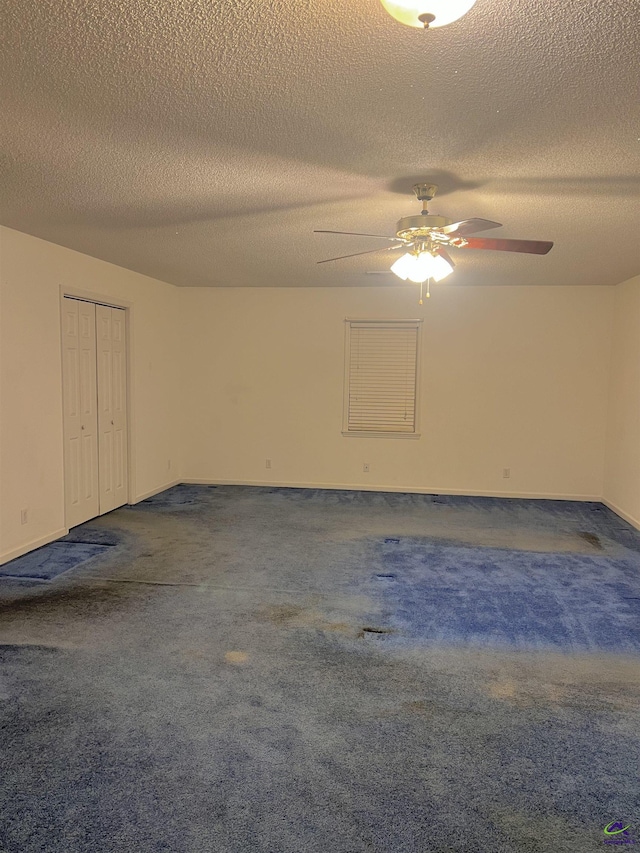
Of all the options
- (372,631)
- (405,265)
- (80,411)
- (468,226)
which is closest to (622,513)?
(372,631)

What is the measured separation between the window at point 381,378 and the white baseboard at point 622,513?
229 cm

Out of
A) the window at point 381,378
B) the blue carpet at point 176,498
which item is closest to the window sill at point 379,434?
the window at point 381,378

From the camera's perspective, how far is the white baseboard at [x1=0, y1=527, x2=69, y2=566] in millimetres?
4376

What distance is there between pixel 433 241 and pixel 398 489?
13.9 feet

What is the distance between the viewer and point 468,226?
9.80 ft

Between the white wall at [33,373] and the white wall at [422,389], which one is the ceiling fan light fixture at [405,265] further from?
the white wall at [422,389]

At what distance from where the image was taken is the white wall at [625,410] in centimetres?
583

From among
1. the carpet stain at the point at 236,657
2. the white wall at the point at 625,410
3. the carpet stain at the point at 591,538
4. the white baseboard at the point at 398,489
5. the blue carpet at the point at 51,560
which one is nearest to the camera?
the carpet stain at the point at 236,657

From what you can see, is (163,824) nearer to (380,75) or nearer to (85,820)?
(85,820)

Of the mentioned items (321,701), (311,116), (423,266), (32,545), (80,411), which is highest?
(311,116)

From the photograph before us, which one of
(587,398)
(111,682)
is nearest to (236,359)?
(587,398)

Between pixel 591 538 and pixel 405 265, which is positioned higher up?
pixel 405 265

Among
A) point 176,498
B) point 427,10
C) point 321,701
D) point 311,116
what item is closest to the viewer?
point 427,10

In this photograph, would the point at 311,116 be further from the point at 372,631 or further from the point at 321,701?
the point at 372,631
